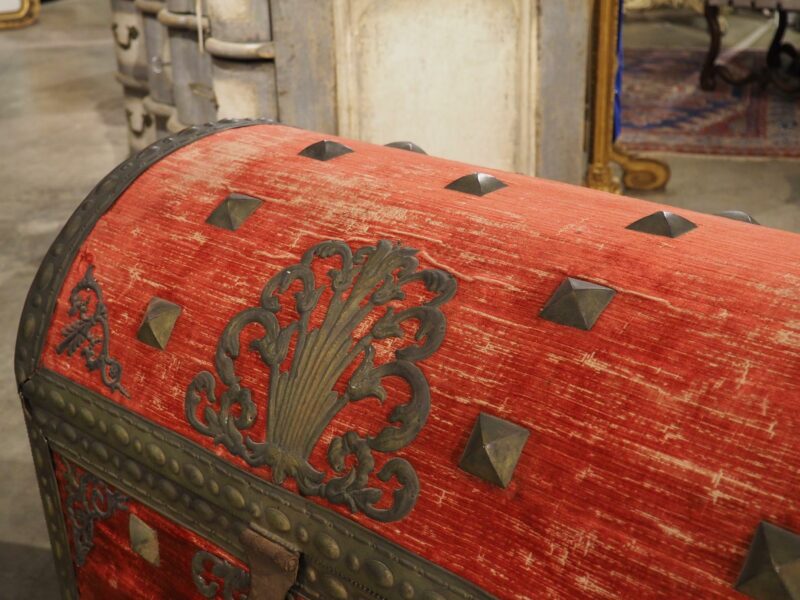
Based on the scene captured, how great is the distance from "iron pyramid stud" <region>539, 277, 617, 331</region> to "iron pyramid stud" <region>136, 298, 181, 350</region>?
0.49m

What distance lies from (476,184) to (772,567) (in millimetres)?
656

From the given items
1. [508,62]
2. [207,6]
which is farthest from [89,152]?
[508,62]

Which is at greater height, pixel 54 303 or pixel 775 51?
pixel 54 303

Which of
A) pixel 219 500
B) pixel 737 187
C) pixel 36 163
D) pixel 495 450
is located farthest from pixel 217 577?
pixel 36 163

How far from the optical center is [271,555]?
1089 millimetres

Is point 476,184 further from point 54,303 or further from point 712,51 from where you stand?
point 712,51

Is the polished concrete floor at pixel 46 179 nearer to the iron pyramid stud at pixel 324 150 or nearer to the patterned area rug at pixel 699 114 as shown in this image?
the patterned area rug at pixel 699 114

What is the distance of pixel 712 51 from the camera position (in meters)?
5.43

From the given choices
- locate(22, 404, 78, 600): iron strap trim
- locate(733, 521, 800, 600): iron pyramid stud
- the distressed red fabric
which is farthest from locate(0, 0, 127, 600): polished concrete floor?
locate(733, 521, 800, 600): iron pyramid stud

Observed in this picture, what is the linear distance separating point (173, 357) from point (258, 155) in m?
0.39

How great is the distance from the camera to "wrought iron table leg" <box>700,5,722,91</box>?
540cm

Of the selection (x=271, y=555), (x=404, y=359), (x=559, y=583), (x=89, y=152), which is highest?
(x=404, y=359)

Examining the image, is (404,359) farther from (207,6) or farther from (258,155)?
(207,6)

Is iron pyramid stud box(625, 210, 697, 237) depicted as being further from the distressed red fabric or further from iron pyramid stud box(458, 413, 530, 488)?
iron pyramid stud box(458, 413, 530, 488)
